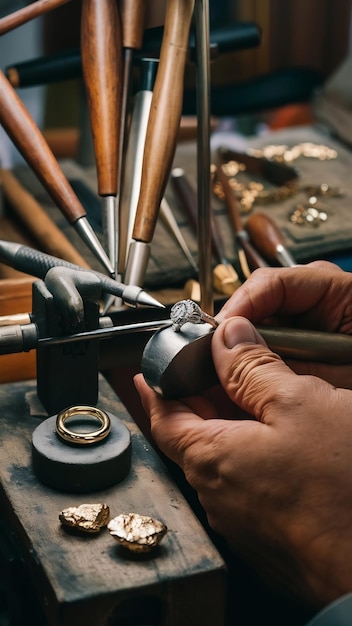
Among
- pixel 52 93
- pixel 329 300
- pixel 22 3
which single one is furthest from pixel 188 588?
pixel 52 93

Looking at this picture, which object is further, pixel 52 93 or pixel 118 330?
pixel 52 93

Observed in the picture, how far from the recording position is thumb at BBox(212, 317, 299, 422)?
0.80 m

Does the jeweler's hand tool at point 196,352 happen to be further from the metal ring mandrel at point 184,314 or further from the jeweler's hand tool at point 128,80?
the jeweler's hand tool at point 128,80

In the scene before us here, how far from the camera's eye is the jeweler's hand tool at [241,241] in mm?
1248

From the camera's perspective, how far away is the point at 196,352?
0.85m

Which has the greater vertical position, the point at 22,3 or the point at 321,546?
the point at 22,3

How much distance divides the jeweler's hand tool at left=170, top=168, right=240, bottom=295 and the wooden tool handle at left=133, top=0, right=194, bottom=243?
160 mm

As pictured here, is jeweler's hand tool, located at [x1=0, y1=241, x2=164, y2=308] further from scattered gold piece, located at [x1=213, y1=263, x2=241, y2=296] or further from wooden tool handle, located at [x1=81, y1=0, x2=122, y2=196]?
scattered gold piece, located at [x1=213, y1=263, x2=241, y2=296]

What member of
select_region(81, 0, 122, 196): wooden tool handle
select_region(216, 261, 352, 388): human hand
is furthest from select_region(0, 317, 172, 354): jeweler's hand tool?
select_region(81, 0, 122, 196): wooden tool handle

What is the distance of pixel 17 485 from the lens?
0.82 m

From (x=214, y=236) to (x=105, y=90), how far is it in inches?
11.2

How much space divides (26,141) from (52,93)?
1.39 metres

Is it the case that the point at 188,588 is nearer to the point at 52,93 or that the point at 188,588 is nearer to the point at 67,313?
the point at 67,313

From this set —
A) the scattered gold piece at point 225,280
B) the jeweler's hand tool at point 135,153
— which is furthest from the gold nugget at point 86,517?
the scattered gold piece at point 225,280
